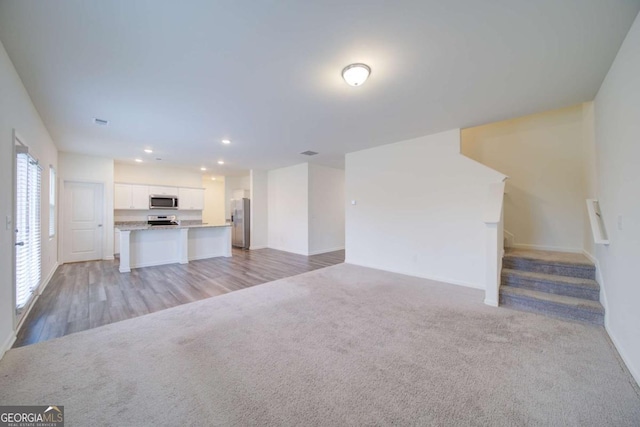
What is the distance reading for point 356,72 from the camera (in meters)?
2.28

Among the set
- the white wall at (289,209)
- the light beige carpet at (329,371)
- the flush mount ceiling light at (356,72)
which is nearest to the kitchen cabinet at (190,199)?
the white wall at (289,209)

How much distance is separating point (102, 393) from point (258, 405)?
3.62 feet

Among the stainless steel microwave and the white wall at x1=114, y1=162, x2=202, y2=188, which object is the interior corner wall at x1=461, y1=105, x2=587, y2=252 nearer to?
the white wall at x1=114, y1=162, x2=202, y2=188

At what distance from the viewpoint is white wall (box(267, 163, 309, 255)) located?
22.8 ft

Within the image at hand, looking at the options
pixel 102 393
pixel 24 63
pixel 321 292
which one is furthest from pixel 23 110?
pixel 321 292

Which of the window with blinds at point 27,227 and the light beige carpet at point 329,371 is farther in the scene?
the window with blinds at point 27,227

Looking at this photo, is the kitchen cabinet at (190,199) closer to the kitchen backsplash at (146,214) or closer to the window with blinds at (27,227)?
the kitchen backsplash at (146,214)

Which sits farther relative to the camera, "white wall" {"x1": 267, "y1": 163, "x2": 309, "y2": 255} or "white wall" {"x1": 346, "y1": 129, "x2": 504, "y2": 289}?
"white wall" {"x1": 267, "y1": 163, "x2": 309, "y2": 255}

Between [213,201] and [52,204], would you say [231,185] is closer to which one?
[213,201]

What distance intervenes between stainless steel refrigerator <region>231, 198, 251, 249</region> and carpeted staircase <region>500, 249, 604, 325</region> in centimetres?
685

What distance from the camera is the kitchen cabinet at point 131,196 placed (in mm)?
6734

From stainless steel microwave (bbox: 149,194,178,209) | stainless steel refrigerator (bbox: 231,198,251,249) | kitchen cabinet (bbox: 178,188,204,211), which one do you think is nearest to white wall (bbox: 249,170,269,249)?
stainless steel refrigerator (bbox: 231,198,251,249)

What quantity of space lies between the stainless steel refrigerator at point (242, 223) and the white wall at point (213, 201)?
78.7 inches

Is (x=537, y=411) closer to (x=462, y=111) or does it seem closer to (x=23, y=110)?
(x=462, y=111)
